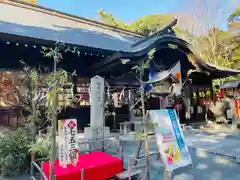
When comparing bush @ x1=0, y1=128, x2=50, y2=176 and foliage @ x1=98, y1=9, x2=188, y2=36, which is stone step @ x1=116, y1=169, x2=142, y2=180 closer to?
bush @ x1=0, y1=128, x2=50, y2=176

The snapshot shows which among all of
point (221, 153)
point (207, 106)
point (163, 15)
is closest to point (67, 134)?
point (221, 153)

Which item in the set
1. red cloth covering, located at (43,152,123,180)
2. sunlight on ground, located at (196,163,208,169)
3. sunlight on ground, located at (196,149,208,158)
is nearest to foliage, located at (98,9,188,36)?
sunlight on ground, located at (196,149,208,158)

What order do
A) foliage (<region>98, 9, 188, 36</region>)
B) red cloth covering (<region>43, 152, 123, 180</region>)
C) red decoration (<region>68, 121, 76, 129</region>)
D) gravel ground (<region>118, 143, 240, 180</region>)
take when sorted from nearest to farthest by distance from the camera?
red cloth covering (<region>43, 152, 123, 180</region>)
red decoration (<region>68, 121, 76, 129</region>)
gravel ground (<region>118, 143, 240, 180</region>)
foliage (<region>98, 9, 188, 36</region>)

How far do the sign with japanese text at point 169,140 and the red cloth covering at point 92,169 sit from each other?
922 millimetres

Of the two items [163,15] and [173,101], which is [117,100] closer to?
[173,101]

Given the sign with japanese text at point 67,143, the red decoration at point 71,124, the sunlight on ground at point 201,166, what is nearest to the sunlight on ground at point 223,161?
the sunlight on ground at point 201,166

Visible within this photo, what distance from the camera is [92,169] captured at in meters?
3.38

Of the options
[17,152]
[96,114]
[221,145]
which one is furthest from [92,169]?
[221,145]

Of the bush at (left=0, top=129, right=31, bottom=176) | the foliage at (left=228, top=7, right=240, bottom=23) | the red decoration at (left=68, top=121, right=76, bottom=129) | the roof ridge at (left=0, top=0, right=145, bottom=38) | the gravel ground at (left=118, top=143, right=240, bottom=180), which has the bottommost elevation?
the gravel ground at (left=118, top=143, right=240, bottom=180)

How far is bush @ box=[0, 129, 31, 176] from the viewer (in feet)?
12.5

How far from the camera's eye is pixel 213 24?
68.9 feet

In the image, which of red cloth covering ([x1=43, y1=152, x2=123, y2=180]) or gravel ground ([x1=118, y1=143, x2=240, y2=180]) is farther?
gravel ground ([x1=118, y1=143, x2=240, y2=180])

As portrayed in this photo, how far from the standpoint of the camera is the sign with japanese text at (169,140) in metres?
3.43

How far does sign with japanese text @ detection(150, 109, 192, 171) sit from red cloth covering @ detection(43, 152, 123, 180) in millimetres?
922
